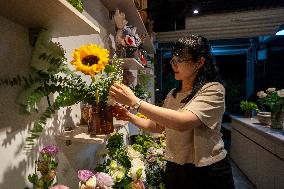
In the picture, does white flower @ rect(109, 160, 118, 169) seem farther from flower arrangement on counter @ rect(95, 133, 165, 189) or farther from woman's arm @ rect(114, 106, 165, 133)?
woman's arm @ rect(114, 106, 165, 133)

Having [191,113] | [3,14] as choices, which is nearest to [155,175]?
[191,113]

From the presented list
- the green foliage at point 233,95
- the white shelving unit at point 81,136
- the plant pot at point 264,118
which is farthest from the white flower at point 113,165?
the green foliage at point 233,95

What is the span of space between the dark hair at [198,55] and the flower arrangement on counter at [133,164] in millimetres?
505

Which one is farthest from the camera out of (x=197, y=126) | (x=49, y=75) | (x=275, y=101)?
(x=275, y=101)

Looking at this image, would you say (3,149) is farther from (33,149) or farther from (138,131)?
(138,131)

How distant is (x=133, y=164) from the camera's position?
170 centimetres

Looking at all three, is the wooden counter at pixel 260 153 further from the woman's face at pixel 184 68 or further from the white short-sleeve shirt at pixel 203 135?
the woman's face at pixel 184 68

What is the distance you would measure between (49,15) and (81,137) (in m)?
0.57

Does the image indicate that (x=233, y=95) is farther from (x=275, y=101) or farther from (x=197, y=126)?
(x=197, y=126)

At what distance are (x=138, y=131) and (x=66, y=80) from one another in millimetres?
1812

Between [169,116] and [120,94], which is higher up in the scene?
[120,94]

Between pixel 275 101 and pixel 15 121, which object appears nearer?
pixel 15 121

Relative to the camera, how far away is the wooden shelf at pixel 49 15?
85cm

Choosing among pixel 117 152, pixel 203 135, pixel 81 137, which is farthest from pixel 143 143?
pixel 81 137
